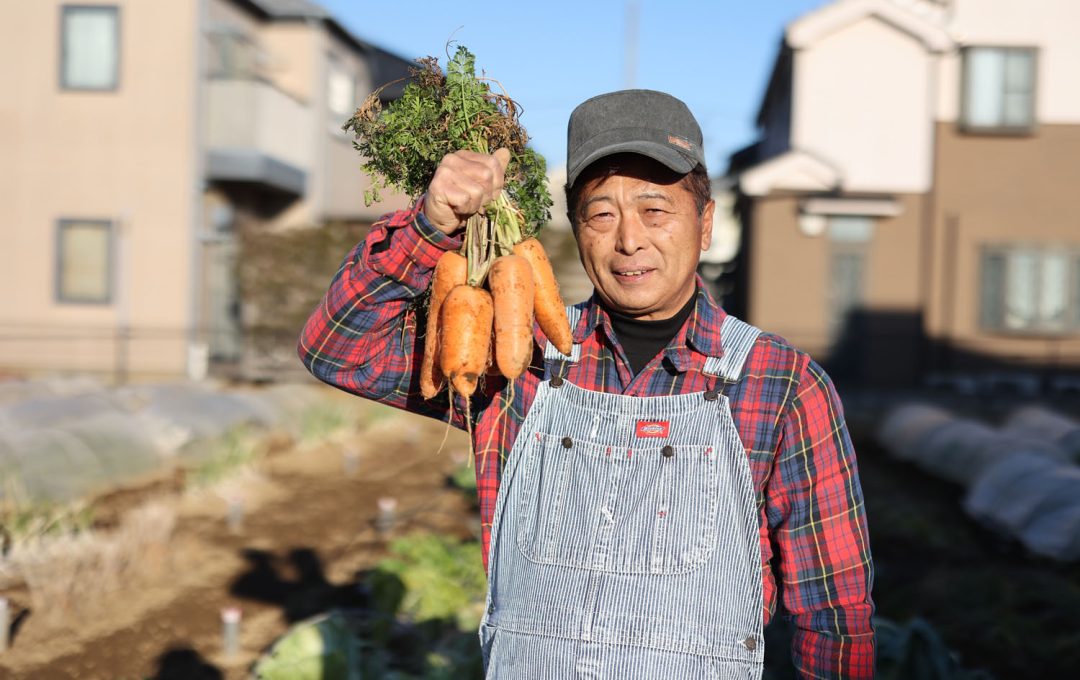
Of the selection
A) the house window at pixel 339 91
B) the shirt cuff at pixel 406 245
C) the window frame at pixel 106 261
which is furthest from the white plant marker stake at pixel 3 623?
the house window at pixel 339 91

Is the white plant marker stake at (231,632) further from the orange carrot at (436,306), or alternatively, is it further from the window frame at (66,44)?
the window frame at (66,44)

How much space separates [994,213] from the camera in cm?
1720

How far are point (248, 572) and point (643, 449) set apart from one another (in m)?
5.12

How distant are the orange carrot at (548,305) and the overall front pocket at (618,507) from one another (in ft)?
0.75

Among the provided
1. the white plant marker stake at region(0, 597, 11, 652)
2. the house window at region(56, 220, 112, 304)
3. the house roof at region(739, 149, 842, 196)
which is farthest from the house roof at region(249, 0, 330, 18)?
the white plant marker stake at region(0, 597, 11, 652)

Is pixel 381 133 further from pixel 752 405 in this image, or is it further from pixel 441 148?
pixel 752 405

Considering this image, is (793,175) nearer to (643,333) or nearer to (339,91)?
(339,91)

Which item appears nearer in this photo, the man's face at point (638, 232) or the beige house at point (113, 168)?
the man's face at point (638, 232)

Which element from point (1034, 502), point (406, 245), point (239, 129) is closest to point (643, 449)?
point (406, 245)

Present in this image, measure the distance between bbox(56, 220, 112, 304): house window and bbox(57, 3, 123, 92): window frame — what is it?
6.57 feet

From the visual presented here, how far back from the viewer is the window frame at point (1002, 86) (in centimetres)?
1716

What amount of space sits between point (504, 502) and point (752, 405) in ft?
1.81

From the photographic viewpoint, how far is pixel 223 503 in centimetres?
828

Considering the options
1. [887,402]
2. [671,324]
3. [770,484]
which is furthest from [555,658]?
[887,402]
